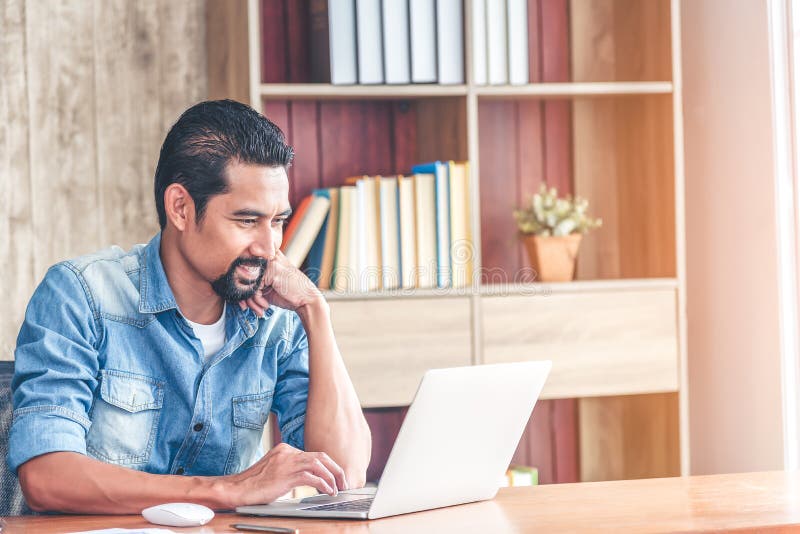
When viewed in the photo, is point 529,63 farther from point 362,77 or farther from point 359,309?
point 359,309

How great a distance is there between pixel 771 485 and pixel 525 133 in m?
1.60

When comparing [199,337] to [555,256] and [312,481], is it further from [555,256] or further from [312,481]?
[555,256]

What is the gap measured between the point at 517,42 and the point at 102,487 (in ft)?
5.46

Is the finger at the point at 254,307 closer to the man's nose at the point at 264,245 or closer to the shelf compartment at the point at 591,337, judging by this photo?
the man's nose at the point at 264,245

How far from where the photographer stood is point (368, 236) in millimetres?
2529

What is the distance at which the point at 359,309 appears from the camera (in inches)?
97.1

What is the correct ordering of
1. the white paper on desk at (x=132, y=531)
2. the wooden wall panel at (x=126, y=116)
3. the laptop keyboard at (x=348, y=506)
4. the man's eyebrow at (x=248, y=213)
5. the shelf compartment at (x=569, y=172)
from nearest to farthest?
the white paper on desk at (x=132, y=531)
the laptop keyboard at (x=348, y=506)
the man's eyebrow at (x=248, y=213)
the wooden wall panel at (x=126, y=116)
the shelf compartment at (x=569, y=172)

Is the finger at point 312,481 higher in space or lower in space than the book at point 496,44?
lower

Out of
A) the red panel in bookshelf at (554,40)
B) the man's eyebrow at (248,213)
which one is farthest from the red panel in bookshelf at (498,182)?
the man's eyebrow at (248,213)

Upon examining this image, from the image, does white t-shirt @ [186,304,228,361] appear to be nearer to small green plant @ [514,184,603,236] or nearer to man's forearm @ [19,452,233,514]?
man's forearm @ [19,452,233,514]

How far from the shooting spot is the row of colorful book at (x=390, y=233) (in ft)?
8.24

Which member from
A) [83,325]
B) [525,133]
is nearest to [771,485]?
[83,325]

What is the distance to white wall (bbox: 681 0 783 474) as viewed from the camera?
8.16 ft

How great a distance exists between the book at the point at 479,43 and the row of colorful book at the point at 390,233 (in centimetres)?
23
